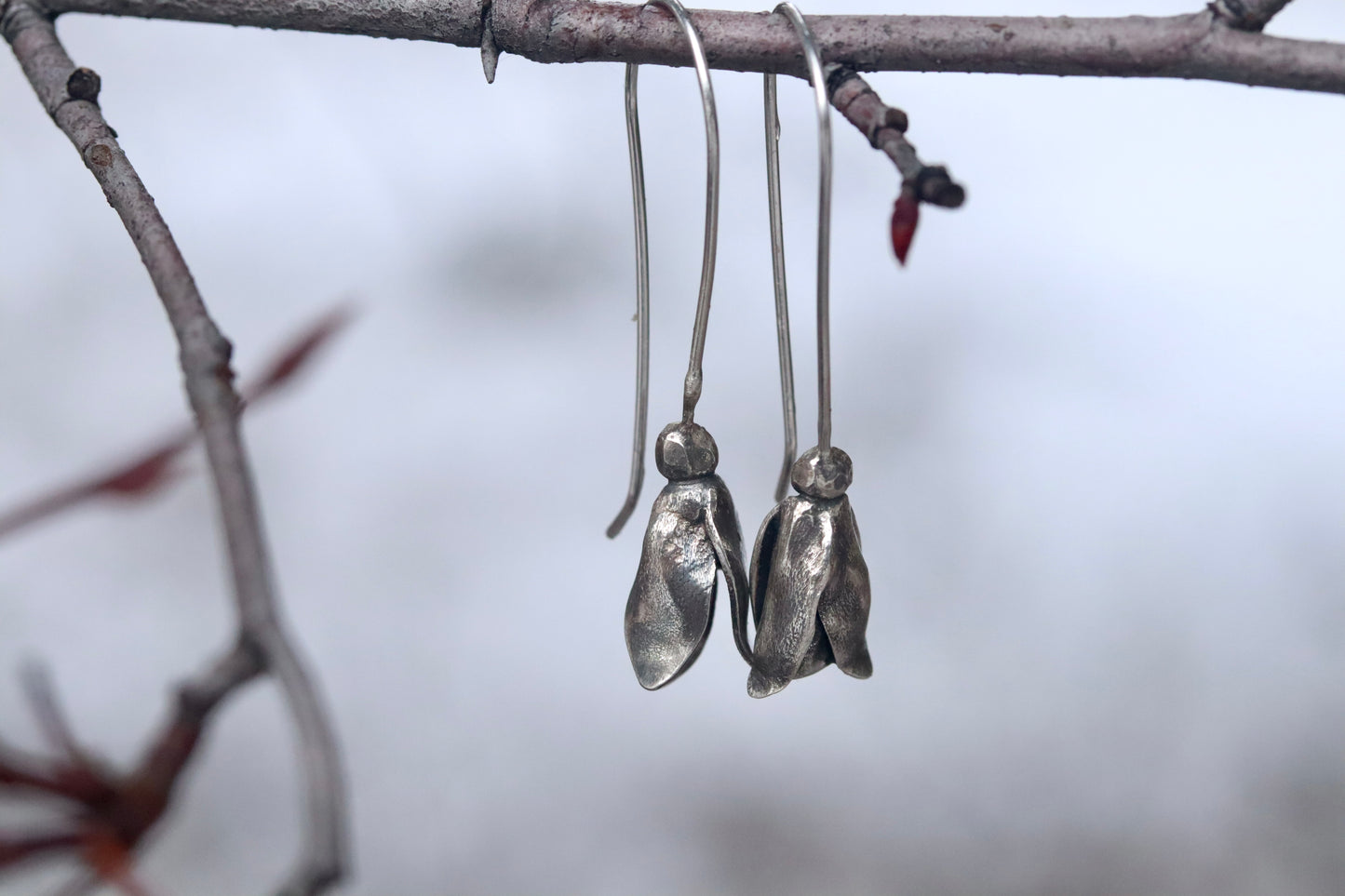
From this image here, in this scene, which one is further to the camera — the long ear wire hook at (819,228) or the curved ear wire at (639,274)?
the curved ear wire at (639,274)

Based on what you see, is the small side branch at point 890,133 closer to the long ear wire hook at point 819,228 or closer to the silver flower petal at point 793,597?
the long ear wire hook at point 819,228

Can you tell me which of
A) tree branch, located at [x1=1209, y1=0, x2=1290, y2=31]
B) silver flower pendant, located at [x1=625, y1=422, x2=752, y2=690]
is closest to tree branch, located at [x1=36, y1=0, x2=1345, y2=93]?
tree branch, located at [x1=1209, y1=0, x2=1290, y2=31]

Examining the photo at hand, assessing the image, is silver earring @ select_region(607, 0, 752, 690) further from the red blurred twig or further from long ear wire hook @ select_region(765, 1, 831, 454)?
the red blurred twig

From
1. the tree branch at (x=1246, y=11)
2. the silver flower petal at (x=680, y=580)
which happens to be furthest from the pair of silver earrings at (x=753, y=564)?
the tree branch at (x=1246, y=11)

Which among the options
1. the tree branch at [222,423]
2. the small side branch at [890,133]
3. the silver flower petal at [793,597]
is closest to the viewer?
the tree branch at [222,423]

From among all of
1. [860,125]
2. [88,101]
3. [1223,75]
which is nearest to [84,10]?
[88,101]

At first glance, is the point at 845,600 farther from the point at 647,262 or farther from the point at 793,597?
the point at 647,262

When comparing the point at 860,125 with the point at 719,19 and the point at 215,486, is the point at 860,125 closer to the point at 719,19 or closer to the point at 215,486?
the point at 719,19

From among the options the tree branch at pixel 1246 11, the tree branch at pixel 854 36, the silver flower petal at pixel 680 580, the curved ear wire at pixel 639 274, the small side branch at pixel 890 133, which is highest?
the tree branch at pixel 1246 11
